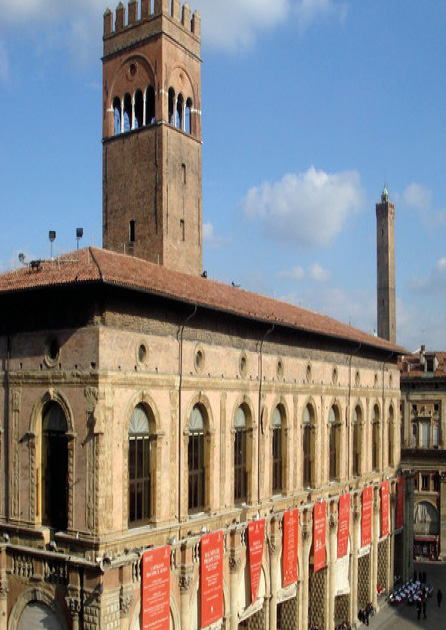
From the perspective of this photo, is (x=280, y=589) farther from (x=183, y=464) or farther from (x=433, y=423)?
(x=433, y=423)

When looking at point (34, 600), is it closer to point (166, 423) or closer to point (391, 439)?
point (166, 423)

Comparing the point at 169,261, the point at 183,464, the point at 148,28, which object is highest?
the point at 148,28

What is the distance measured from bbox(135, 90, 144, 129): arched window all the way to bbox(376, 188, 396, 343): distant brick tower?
147 ft

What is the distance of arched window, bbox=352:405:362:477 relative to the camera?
131ft

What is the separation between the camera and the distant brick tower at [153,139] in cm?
3338

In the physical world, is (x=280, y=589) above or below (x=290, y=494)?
below

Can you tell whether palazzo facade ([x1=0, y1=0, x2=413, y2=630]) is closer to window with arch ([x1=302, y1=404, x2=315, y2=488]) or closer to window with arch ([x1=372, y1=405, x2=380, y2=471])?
window with arch ([x1=302, y1=404, x2=315, y2=488])

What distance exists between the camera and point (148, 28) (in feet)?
112

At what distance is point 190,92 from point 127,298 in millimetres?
16435

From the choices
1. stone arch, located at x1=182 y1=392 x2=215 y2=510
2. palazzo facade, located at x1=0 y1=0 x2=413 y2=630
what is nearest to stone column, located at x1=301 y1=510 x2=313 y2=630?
palazzo facade, located at x1=0 y1=0 x2=413 y2=630

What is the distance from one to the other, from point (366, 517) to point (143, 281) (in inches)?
867

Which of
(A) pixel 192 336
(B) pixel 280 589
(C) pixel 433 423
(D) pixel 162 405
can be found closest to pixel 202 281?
(A) pixel 192 336

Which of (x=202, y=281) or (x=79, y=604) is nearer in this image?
(x=79, y=604)

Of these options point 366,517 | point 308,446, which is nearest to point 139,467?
point 308,446
